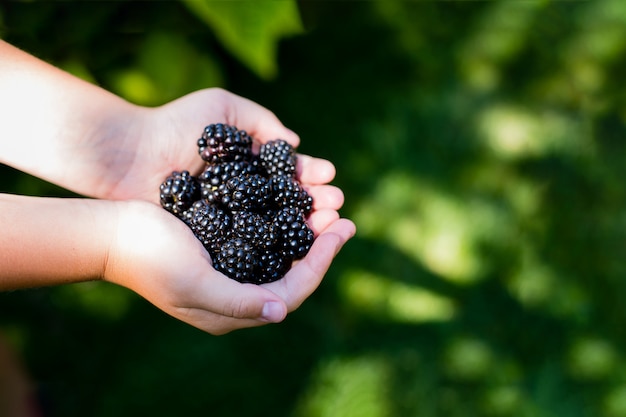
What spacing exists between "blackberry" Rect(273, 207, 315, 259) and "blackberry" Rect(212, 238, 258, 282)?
140 mm

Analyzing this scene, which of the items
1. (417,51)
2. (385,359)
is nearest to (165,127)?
(385,359)

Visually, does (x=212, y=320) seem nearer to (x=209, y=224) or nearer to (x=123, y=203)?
(x=209, y=224)

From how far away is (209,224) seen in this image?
96.7 inches

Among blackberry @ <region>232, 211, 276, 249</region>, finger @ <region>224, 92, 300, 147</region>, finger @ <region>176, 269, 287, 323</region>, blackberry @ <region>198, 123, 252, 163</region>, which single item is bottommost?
finger @ <region>176, 269, 287, 323</region>

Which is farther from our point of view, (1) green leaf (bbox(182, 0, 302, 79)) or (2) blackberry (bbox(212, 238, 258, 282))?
(1) green leaf (bbox(182, 0, 302, 79))

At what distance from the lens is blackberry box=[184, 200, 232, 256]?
2.45 m

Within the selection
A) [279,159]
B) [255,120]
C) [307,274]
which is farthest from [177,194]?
[307,274]

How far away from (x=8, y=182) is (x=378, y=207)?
1.97 m

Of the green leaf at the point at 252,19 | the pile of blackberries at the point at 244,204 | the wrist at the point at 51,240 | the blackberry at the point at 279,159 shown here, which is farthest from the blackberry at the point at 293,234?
the green leaf at the point at 252,19

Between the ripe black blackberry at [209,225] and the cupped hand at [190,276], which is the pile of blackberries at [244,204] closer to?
the ripe black blackberry at [209,225]

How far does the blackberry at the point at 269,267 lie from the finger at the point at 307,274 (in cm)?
10

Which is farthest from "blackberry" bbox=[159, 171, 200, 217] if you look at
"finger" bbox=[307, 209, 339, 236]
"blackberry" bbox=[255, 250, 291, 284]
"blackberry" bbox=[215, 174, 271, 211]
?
"finger" bbox=[307, 209, 339, 236]

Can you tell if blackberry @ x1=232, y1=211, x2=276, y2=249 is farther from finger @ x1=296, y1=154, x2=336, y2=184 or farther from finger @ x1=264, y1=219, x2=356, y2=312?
finger @ x1=296, y1=154, x2=336, y2=184

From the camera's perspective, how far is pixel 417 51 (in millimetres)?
4238
